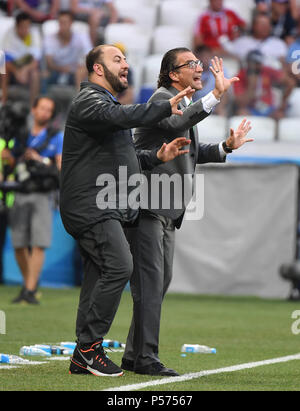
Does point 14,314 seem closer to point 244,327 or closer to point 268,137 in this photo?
point 244,327

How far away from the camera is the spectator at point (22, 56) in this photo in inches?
617

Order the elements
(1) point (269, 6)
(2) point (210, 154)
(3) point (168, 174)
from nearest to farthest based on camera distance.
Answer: (3) point (168, 174), (2) point (210, 154), (1) point (269, 6)

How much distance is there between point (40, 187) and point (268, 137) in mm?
4667

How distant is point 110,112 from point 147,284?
3.91 feet

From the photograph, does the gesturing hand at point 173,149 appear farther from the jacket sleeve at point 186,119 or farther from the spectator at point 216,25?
the spectator at point 216,25

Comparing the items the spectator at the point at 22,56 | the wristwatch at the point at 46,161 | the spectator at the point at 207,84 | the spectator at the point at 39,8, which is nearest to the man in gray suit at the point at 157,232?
the wristwatch at the point at 46,161

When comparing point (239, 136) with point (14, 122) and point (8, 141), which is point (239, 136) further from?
point (14, 122)

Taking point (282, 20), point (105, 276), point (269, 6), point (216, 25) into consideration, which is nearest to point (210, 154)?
point (105, 276)

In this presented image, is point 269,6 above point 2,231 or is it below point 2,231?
above

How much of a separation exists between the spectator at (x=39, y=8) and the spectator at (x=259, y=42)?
3.45m

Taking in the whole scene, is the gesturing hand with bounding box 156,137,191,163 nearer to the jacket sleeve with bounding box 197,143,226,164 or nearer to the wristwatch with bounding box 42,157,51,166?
the jacket sleeve with bounding box 197,143,226,164

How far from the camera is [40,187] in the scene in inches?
441

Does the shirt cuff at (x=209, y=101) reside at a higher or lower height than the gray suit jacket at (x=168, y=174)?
higher

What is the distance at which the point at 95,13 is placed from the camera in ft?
58.3
